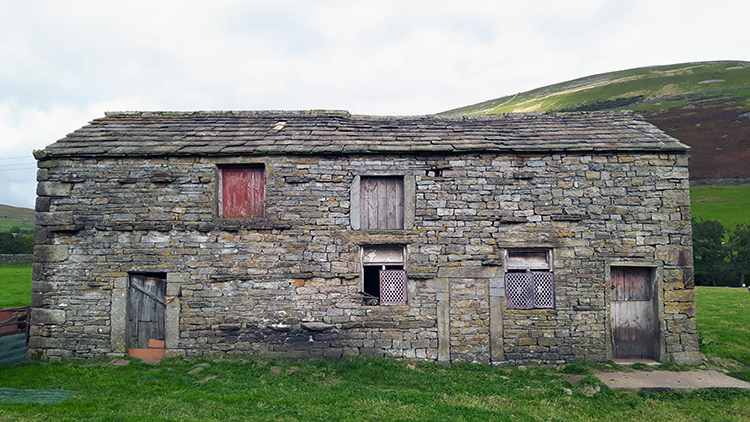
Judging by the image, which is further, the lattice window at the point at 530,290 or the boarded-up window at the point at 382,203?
the boarded-up window at the point at 382,203

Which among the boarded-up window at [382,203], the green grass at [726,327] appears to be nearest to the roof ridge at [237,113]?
the boarded-up window at [382,203]

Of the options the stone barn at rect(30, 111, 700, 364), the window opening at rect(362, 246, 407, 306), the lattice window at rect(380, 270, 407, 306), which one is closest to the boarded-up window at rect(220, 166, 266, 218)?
the stone barn at rect(30, 111, 700, 364)

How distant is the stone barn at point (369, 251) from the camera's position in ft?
26.6

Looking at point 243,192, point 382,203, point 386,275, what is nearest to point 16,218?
point 243,192

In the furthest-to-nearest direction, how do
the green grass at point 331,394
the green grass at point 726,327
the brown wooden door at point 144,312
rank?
1. the green grass at point 726,327
2. the brown wooden door at point 144,312
3. the green grass at point 331,394

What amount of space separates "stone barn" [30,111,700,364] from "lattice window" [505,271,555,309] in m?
0.03

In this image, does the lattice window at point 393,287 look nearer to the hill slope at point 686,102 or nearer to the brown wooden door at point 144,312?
the brown wooden door at point 144,312

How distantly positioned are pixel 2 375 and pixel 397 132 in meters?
9.45

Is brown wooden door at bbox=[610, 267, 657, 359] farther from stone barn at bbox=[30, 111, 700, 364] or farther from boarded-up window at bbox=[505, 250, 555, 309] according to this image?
boarded-up window at bbox=[505, 250, 555, 309]

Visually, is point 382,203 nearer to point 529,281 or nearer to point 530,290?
point 529,281

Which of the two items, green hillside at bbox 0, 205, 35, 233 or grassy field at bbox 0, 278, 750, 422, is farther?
green hillside at bbox 0, 205, 35, 233

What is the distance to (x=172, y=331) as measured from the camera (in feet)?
26.7

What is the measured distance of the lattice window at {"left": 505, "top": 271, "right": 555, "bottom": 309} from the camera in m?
8.28

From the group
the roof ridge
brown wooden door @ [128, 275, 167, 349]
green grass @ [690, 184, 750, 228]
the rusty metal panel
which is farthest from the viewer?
green grass @ [690, 184, 750, 228]
